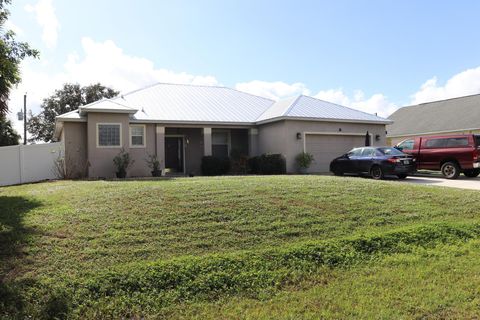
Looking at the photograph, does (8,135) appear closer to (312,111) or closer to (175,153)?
(175,153)

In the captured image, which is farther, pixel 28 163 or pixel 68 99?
pixel 68 99

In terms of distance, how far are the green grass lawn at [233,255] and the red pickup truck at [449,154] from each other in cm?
799

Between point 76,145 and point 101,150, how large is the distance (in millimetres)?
1311

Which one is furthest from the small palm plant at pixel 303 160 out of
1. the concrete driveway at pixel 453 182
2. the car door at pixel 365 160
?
the concrete driveway at pixel 453 182

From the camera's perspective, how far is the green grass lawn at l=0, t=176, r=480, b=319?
5.11 m

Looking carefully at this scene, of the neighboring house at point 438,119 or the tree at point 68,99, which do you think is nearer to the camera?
the neighboring house at point 438,119

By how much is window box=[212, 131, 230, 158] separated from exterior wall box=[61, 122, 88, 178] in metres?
6.70

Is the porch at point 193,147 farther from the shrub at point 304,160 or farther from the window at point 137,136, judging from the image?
the shrub at point 304,160

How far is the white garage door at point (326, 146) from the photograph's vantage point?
2102cm

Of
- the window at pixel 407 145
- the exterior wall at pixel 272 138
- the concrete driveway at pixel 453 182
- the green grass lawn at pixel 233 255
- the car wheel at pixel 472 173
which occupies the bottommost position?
→ the green grass lawn at pixel 233 255

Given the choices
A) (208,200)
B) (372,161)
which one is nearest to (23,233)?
(208,200)

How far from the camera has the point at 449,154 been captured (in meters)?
17.4

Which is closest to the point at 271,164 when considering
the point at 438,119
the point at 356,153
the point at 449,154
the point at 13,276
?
the point at 356,153

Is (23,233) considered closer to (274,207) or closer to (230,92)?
(274,207)
